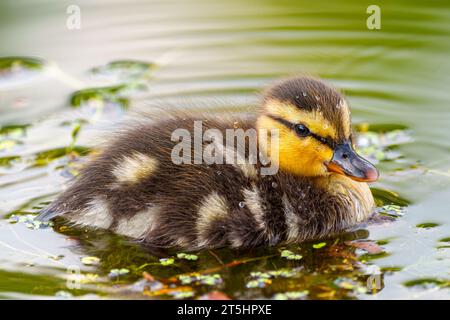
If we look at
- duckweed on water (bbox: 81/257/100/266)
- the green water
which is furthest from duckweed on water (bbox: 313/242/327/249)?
duckweed on water (bbox: 81/257/100/266)

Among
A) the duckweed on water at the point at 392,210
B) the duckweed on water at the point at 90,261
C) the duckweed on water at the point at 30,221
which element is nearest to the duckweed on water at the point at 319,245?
the duckweed on water at the point at 392,210

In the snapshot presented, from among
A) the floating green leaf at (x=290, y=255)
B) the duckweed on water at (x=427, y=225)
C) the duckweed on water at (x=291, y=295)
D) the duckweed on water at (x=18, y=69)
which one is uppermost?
the duckweed on water at (x=18, y=69)

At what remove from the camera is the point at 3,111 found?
17.2 ft

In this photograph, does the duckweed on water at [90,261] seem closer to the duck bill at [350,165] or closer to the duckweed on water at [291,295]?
the duckweed on water at [291,295]

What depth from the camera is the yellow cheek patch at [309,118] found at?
3.82 meters

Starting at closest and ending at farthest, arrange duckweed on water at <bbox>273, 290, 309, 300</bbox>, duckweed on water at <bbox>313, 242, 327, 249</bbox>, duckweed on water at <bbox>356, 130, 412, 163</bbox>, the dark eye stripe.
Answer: duckweed on water at <bbox>273, 290, 309, 300</bbox>
duckweed on water at <bbox>313, 242, 327, 249</bbox>
the dark eye stripe
duckweed on water at <bbox>356, 130, 412, 163</bbox>

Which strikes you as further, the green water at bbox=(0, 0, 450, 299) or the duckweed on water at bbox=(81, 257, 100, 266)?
the duckweed on water at bbox=(81, 257, 100, 266)

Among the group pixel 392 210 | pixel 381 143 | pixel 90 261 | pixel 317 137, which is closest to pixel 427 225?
pixel 392 210

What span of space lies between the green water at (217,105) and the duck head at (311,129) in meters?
0.27

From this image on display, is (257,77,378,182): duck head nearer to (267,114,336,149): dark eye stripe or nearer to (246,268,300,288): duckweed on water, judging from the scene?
(267,114,336,149): dark eye stripe

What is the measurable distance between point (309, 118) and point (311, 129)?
46mm

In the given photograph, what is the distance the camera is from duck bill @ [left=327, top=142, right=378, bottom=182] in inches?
152

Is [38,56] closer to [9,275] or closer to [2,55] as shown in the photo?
[2,55]

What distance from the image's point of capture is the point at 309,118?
382cm
